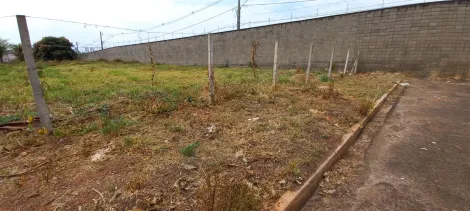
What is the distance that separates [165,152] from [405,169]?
2.76 metres

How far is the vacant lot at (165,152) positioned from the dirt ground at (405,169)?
31 cm

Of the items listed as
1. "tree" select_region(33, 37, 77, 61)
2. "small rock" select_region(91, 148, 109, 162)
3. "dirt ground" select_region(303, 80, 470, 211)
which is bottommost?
"dirt ground" select_region(303, 80, 470, 211)

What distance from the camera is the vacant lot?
1.82m

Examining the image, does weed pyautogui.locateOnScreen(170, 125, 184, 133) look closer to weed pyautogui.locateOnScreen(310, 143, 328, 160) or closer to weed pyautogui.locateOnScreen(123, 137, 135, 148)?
weed pyautogui.locateOnScreen(123, 137, 135, 148)

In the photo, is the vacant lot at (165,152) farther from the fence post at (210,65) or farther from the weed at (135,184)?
the fence post at (210,65)

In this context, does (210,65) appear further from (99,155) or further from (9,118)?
(9,118)

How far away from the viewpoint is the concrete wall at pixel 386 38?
9.41m

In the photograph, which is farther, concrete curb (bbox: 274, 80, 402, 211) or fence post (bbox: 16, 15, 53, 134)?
fence post (bbox: 16, 15, 53, 134)

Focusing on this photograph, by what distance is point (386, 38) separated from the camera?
10805 millimetres

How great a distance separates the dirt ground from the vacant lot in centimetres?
31

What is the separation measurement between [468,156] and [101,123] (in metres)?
4.99

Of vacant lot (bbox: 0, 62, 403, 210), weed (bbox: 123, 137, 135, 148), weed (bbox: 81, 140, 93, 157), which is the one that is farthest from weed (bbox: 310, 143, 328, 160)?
weed (bbox: 81, 140, 93, 157)

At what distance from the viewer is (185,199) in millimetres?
1839

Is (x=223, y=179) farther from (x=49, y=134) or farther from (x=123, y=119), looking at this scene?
(x=49, y=134)
